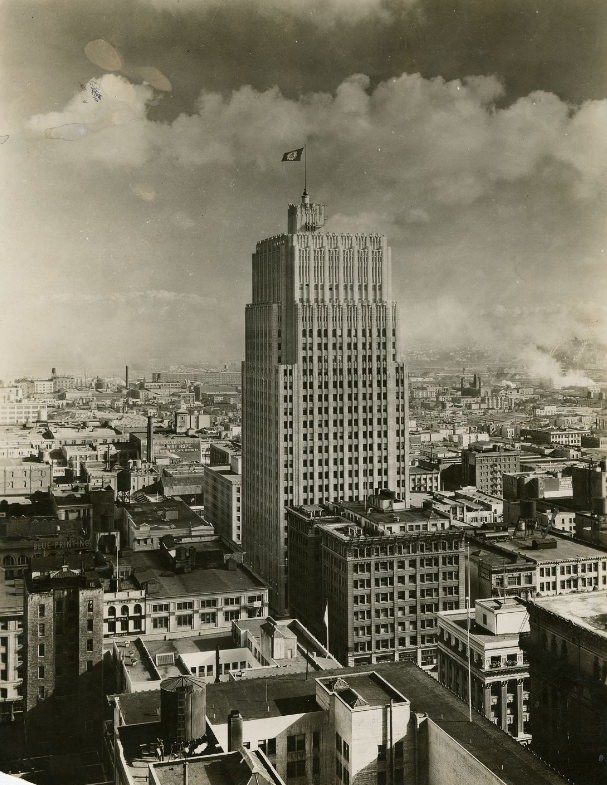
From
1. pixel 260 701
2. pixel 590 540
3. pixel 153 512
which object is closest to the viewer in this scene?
pixel 260 701

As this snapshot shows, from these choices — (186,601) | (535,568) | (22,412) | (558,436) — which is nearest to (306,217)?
(535,568)

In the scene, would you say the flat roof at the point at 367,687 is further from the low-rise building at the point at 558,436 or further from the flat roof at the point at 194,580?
the low-rise building at the point at 558,436

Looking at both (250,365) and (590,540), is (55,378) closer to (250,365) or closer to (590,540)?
(250,365)

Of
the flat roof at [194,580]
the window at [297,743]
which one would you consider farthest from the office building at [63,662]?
the window at [297,743]

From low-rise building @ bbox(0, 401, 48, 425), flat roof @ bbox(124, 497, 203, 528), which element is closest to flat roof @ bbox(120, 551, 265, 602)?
flat roof @ bbox(124, 497, 203, 528)

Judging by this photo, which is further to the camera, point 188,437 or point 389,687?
point 188,437

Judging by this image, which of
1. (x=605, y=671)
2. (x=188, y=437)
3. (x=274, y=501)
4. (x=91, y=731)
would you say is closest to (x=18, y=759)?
(x=91, y=731)

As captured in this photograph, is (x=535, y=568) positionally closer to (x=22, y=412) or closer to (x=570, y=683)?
(x=570, y=683)
